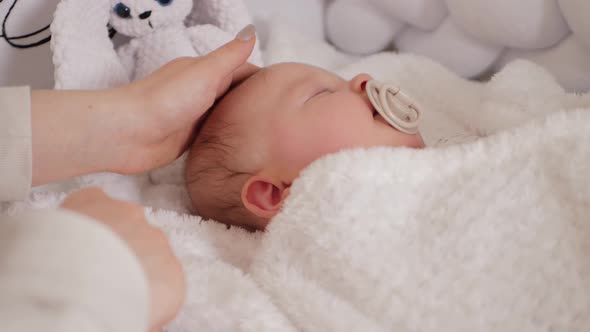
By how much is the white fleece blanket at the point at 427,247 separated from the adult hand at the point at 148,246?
0.14 m

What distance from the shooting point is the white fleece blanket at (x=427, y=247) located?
28.9 inches

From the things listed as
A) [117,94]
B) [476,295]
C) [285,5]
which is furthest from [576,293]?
[285,5]

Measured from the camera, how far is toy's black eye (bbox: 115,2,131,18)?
3.44ft

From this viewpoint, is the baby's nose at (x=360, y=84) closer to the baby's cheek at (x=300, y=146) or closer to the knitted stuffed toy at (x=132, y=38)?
the baby's cheek at (x=300, y=146)

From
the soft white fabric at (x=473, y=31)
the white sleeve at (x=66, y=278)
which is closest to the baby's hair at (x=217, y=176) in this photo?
the white sleeve at (x=66, y=278)

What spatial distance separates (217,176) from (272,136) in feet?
0.36

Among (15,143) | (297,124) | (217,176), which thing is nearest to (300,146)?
(297,124)

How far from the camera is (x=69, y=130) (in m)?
0.85

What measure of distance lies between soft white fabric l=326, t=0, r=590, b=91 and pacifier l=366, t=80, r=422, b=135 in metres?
0.34

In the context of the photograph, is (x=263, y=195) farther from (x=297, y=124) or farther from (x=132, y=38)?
(x=132, y=38)

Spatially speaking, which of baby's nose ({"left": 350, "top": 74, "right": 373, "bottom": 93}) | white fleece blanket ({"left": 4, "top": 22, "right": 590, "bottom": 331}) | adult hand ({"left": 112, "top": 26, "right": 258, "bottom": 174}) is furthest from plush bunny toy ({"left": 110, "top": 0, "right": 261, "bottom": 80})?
white fleece blanket ({"left": 4, "top": 22, "right": 590, "bottom": 331})

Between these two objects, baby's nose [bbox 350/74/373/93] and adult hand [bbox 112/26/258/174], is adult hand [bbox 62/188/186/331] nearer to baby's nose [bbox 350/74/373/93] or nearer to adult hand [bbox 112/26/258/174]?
adult hand [bbox 112/26/258/174]

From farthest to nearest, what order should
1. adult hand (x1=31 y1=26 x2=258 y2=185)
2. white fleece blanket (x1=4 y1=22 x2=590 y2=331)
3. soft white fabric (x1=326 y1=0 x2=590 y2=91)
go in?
soft white fabric (x1=326 y1=0 x2=590 y2=91) → adult hand (x1=31 y1=26 x2=258 y2=185) → white fleece blanket (x1=4 y1=22 x2=590 y2=331)

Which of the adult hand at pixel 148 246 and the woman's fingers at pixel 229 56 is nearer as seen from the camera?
A: the adult hand at pixel 148 246
